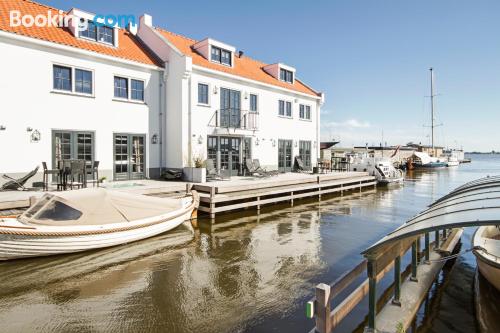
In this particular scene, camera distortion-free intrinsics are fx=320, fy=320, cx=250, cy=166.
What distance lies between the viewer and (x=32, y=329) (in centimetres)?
469

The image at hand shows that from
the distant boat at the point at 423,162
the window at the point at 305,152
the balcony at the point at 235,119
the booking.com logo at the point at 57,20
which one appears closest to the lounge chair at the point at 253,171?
the balcony at the point at 235,119

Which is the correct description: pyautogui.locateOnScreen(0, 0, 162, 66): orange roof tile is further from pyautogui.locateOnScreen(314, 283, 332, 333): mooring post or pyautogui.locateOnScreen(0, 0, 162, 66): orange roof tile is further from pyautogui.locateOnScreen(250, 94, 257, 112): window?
pyautogui.locateOnScreen(314, 283, 332, 333): mooring post

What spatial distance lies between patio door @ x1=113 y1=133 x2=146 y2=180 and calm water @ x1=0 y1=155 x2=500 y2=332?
19.1ft

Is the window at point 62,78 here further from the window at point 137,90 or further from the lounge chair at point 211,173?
the lounge chair at point 211,173

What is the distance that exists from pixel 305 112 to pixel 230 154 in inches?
321

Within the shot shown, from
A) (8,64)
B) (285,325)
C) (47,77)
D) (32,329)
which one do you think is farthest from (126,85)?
(285,325)

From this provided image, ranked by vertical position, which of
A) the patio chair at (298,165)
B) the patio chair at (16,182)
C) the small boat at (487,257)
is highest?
the patio chair at (298,165)

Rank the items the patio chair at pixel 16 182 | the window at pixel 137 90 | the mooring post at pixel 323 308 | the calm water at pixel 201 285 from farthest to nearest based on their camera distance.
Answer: the window at pixel 137 90 → the patio chair at pixel 16 182 → the calm water at pixel 201 285 → the mooring post at pixel 323 308

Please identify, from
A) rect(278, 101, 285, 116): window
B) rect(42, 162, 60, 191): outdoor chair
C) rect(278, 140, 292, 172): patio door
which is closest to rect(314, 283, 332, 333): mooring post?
rect(42, 162, 60, 191): outdoor chair

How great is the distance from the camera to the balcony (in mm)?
17783

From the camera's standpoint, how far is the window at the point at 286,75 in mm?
23422

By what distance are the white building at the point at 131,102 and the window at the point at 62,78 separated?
39 millimetres

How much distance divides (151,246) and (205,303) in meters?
3.80

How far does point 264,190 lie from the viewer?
47.3 feet
